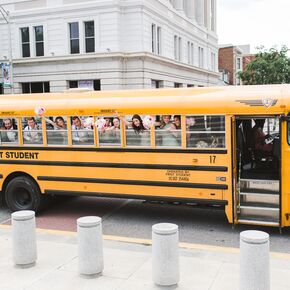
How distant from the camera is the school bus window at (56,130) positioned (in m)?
8.88

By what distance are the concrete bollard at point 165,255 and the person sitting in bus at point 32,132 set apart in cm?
466

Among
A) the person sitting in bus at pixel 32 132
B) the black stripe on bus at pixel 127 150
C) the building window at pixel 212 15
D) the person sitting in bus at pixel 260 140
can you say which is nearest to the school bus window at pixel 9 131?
the black stripe on bus at pixel 127 150

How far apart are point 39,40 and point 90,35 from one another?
3901mm

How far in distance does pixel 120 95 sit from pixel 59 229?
2.83 metres

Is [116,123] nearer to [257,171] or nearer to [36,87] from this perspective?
[257,171]

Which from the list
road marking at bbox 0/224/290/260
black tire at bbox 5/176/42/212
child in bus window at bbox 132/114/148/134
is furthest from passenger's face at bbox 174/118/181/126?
black tire at bbox 5/176/42/212

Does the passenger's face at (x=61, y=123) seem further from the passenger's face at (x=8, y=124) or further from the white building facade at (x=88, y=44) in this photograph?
the white building facade at (x=88, y=44)

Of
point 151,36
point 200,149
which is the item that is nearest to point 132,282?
point 200,149

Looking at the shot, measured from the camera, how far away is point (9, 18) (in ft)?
96.8

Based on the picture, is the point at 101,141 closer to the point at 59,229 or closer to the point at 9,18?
the point at 59,229

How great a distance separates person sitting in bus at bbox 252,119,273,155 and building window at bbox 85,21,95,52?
20906 millimetres

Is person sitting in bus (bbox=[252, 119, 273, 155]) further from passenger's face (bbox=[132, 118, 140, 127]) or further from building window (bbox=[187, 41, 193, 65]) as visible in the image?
building window (bbox=[187, 41, 193, 65])

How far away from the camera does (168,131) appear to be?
804cm

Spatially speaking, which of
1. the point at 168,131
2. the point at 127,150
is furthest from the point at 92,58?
the point at 168,131
